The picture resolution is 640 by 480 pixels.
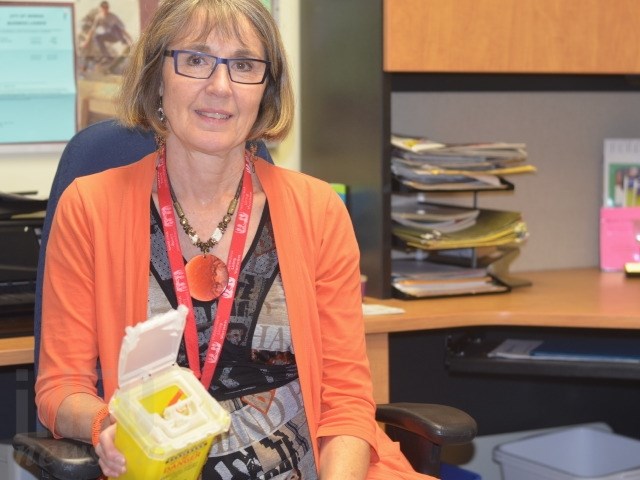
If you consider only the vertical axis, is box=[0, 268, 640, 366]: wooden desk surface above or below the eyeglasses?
below

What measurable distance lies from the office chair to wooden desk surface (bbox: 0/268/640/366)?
0.30 meters

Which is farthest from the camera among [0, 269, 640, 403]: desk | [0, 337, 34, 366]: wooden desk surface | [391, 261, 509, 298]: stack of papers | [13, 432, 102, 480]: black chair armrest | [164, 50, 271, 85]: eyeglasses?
[391, 261, 509, 298]: stack of papers

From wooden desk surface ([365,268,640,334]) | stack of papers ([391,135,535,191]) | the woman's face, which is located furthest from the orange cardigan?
stack of papers ([391,135,535,191])

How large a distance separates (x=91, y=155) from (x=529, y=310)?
938 mm

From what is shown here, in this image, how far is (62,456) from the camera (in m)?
1.41

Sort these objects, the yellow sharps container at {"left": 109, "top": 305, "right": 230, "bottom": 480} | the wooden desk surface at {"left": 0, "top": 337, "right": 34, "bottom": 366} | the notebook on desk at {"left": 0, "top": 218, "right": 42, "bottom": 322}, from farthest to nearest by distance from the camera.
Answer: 1. the notebook on desk at {"left": 0, "top": 218, "right": 42, "bottom": 322}
2. the wooden desk surface at {"left": 0, "top": 337, "right": 34, "bottom": 366}
3. the yellow sharps container at {"left": 109, "top": 305, "right": 230, "bottom": 480}

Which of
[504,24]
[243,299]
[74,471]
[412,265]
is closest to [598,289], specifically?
[412,265]

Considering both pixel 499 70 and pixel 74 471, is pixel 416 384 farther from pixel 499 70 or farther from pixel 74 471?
pixel 74 471

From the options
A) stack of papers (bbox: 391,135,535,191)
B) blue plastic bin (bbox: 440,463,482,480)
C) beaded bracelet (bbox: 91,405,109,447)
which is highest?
stack of papers (bbox: 391,135,535,191)

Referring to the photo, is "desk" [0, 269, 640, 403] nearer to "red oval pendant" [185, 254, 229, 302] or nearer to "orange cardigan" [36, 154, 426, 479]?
"orange cardigan" [36, 154, 426, 479]

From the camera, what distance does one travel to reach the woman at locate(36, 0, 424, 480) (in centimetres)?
160

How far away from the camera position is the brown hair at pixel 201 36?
1.62 meters

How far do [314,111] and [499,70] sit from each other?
46cm

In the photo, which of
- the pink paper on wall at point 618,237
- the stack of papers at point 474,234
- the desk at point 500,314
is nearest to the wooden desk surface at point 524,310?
the desk at point 500,314
